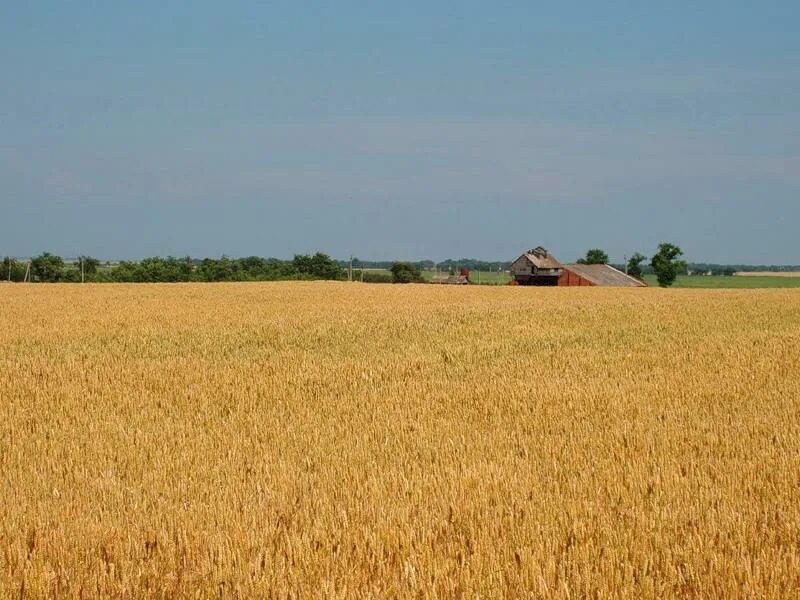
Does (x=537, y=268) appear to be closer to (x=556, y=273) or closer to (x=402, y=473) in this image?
(x=556, y=273)

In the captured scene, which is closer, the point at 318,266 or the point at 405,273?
the point at 318,266

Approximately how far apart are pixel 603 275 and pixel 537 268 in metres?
8.92

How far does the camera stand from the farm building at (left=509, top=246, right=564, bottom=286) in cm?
9975

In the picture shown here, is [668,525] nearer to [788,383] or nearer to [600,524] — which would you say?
[600,524]

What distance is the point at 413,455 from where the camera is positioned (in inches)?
284

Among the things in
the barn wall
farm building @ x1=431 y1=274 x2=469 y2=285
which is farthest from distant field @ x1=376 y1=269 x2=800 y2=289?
the barn wall

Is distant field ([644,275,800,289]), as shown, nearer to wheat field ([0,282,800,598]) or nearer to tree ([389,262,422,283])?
tree ([389,262,422,283])

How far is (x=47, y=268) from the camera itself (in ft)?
269

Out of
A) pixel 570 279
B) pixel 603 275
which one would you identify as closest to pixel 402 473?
pixel 570 279

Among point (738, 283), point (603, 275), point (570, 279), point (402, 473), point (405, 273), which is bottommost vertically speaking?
point (402, 473)

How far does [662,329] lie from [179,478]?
52.7 ft

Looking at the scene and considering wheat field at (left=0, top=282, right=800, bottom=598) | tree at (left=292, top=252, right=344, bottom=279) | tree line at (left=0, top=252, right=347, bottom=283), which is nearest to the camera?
wheat field at (left=0, top=282, right=800, bottom=598)

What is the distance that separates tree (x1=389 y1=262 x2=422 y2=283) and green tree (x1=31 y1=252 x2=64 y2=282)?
40.4m

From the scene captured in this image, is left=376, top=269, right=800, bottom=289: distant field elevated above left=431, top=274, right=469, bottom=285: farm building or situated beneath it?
elevated above
